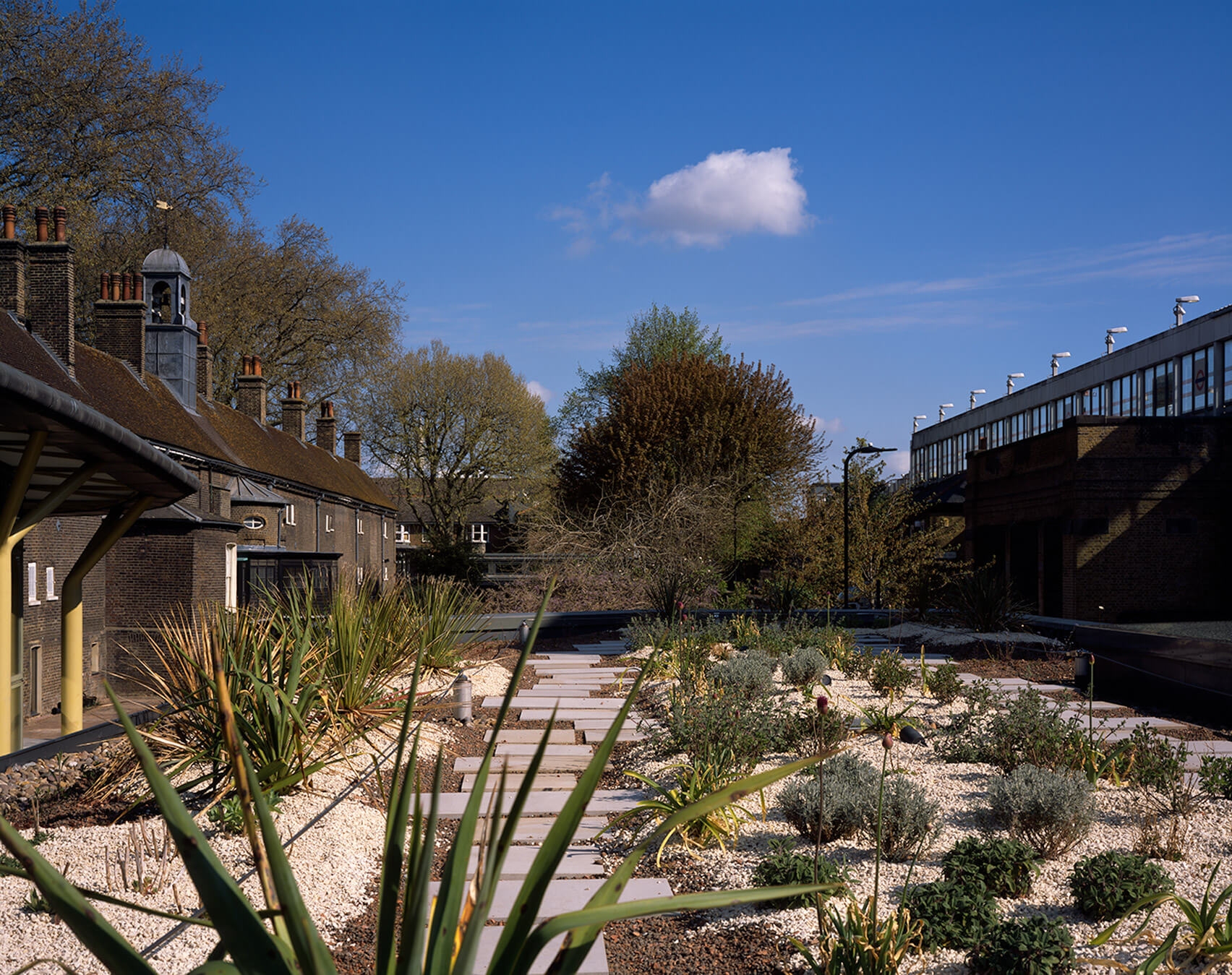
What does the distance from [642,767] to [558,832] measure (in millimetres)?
5939

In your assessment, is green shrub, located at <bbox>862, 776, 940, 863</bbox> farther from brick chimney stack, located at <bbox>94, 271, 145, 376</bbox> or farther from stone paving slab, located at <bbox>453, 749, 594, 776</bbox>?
brick chimney stack, located at <bbox>94, 271, 145, 376</bbox>

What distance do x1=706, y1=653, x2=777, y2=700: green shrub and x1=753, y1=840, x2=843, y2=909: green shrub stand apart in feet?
13.7

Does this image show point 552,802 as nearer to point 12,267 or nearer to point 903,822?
point 903,822

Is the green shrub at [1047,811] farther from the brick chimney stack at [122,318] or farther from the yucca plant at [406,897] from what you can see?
the brick chimney stack at [122,318]

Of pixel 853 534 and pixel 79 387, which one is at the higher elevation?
pixel 79 387

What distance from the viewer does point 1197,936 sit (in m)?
4.02

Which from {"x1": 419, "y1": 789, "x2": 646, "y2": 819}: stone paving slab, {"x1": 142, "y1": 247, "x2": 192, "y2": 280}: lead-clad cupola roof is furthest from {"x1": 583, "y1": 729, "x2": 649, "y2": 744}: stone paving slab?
{"x1": 142, "y1": 247, "x2": 192, "y2": 280}: lead-clad cupola roof

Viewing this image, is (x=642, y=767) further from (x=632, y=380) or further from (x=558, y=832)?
(x=632, y=380)

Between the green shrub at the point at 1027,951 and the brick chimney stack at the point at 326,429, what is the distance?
36.3 meters

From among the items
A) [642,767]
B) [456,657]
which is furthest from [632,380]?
[642,767]

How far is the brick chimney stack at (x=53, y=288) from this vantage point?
55.4 ft

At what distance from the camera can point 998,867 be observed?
16.0 feet

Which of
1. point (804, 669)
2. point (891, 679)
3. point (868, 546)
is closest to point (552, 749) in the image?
point (804, 669)

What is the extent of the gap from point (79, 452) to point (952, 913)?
5.28 m
